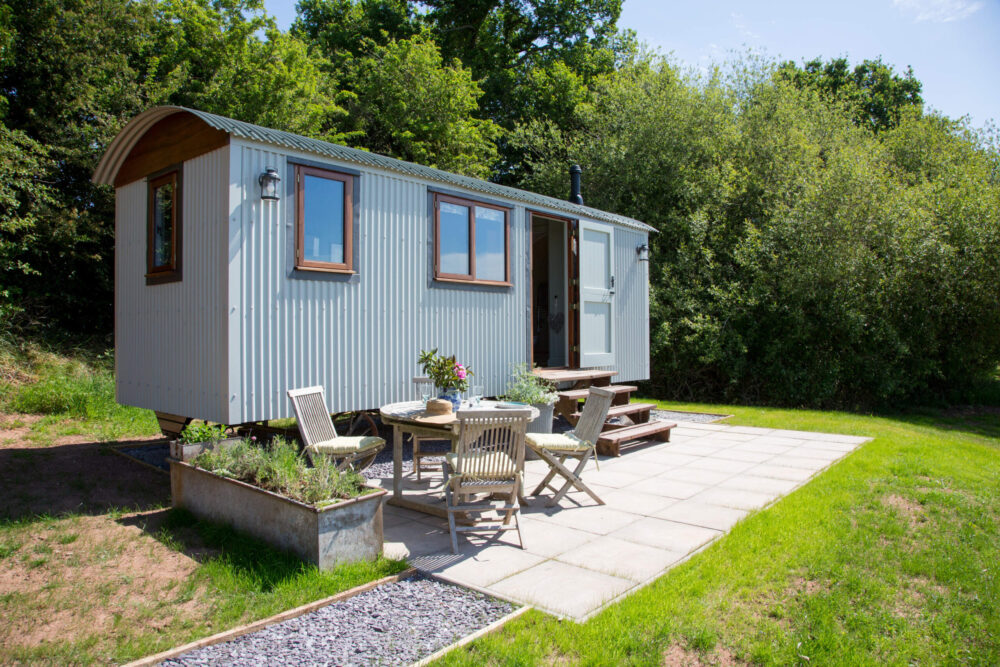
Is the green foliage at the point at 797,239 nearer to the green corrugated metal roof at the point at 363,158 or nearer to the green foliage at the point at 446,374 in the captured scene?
the green corrugated metal roof at the point at 363,158

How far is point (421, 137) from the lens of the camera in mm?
16938

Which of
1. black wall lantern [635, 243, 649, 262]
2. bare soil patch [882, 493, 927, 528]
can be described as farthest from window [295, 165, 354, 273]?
black wall lantern [635, 243, 649, 262]

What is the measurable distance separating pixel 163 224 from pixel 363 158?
6.52 feet

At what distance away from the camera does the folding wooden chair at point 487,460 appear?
3.88 meters

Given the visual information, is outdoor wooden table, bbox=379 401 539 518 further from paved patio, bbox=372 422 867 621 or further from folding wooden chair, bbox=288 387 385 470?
folding wooden chair, bbox=288 387 385 470

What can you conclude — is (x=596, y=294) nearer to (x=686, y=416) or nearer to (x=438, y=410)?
(x=686, y=416)

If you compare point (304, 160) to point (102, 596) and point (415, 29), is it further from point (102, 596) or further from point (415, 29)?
point (415, 29)

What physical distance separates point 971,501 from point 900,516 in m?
0.79

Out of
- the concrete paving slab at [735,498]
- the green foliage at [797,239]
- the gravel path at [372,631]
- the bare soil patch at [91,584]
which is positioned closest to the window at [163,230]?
the bare soil patch at [91,584]

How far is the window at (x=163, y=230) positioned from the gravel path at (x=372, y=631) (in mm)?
3931

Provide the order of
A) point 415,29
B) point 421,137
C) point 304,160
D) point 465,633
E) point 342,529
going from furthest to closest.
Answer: point 415,29
point 421,137
point 304,160
point 342,529
point 465,633

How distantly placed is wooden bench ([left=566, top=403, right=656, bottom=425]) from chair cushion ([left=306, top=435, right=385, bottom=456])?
3.10m

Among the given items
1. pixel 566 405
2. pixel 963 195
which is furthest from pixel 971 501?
pixel 963 195

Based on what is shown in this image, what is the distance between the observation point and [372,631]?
9.02 feet
